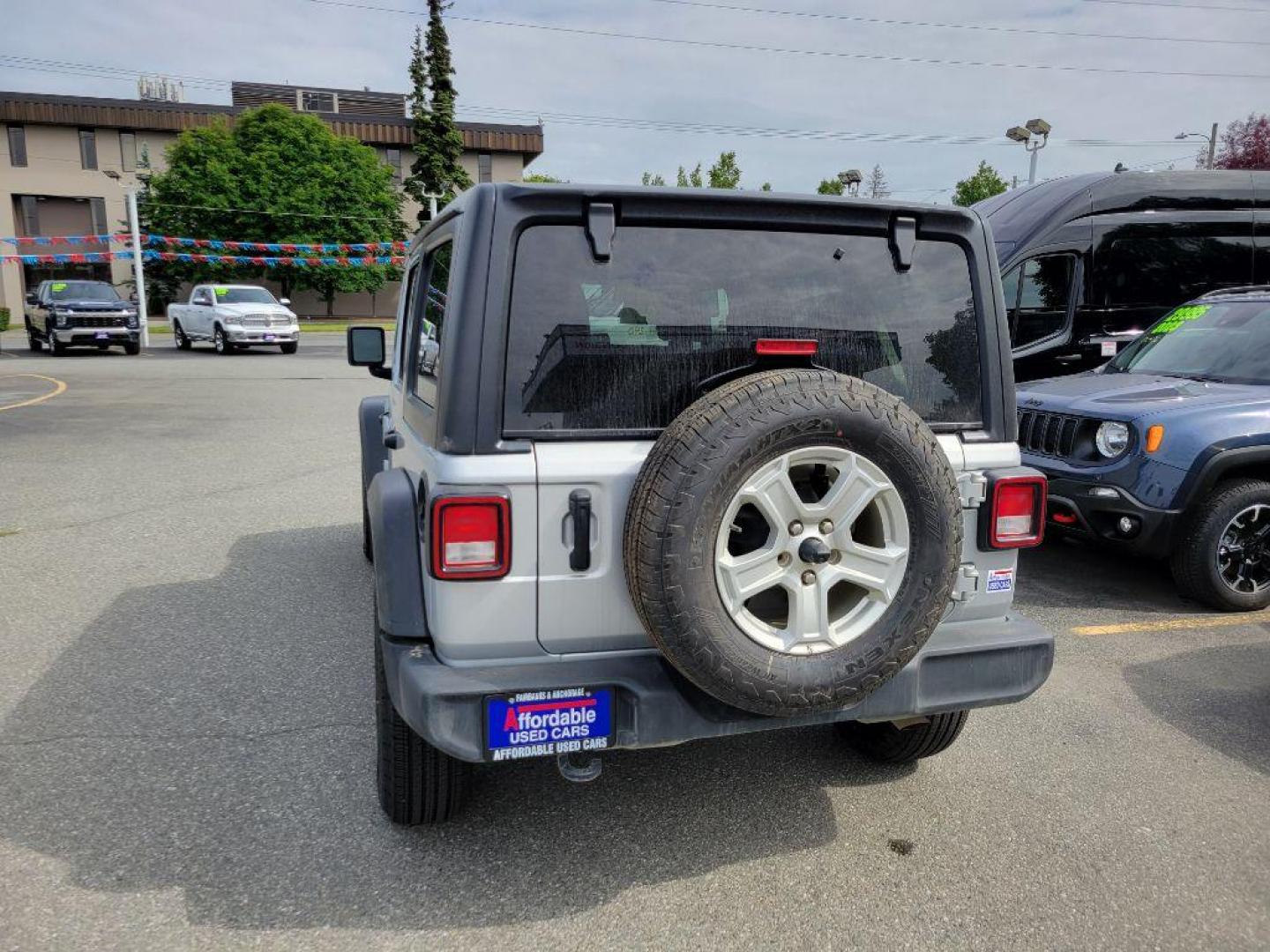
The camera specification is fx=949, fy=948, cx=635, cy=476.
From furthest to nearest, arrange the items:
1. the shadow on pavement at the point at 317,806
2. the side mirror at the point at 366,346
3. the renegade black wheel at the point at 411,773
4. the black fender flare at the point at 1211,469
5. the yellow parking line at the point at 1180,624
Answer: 1. the black fender flare at the point at 1211,469
2. the yellow parking line at the point at 1180,624
3. the side mirror at the point at 366,346
4. the renegade black wheel at the point at 411,773
5. the shadow on pavement at the point at 317,806

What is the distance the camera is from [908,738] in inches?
131

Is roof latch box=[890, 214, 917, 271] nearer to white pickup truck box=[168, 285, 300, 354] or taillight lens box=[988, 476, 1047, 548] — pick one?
taillight lens box=[988, 476, 1047, 548]

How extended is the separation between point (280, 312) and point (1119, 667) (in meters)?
23.9

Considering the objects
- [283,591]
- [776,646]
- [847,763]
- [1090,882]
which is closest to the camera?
A: [776,646]

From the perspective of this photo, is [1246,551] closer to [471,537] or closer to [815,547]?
[815,547]

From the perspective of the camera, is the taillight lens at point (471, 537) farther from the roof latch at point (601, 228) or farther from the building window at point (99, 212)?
the building window at point (99, 212)

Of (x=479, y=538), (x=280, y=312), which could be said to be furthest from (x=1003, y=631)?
(x=280, y=312)

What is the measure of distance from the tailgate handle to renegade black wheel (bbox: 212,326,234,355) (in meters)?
24.1

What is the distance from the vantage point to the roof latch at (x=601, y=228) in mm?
2586

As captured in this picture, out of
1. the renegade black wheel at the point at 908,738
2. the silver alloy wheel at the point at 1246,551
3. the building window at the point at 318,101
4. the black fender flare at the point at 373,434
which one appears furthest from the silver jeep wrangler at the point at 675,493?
the building window at the point at 318,101

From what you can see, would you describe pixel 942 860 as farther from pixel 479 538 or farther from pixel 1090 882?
pixel 479 538

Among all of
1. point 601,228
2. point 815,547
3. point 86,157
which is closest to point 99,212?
point 86,157

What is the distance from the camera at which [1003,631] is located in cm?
294

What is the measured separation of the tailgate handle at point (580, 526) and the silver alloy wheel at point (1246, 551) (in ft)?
14.1
